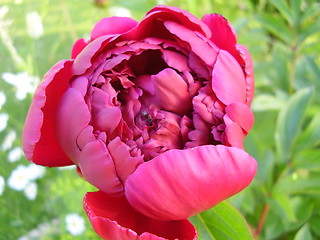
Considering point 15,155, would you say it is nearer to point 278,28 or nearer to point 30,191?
point 30,191

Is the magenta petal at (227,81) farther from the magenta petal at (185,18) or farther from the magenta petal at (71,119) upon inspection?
the magenta petal at (71,119)

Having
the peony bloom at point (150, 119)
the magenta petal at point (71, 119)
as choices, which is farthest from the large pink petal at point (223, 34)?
the magenta petal at point (71, 119)

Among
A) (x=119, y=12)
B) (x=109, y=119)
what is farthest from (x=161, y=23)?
(x=119, y=12)

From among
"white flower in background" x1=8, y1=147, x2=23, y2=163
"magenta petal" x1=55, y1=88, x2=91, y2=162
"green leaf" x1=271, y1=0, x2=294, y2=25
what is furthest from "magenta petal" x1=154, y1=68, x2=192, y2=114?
"white flower in background" x1=8, y1=147, x2=23, y2=163

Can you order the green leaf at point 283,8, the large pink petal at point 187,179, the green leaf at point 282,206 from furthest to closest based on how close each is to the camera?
the green leaf at point 283,8
the green leaf at point 282,206
the large pink petal at point 187,179

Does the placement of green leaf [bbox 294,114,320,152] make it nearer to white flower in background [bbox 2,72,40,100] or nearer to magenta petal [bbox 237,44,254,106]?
magenta petal [bbox 237,44,254,106]

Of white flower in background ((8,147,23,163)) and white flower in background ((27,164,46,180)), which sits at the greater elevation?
white flower in background ((8,147,23,163))
